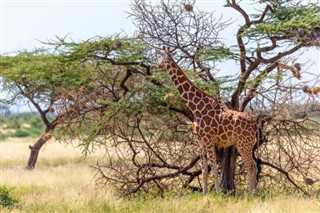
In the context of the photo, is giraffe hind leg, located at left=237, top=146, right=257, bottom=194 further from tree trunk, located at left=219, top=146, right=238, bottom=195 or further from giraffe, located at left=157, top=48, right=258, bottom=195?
tree trunk, located at left=219, top=146, right=238, bottom=195

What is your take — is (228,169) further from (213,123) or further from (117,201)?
(117,201)

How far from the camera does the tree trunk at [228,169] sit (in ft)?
38.4

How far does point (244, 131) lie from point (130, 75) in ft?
10.1

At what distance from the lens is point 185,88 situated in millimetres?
10844

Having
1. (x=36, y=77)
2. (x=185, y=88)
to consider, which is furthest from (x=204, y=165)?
(x=36, y=77)

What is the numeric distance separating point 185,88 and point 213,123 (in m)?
0.77

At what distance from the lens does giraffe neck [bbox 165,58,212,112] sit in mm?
10781

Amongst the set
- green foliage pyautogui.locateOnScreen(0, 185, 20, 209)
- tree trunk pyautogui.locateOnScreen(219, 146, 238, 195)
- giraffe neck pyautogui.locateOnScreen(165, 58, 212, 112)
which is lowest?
green foliage pyautogui.locateOnScreen(0, 185, 20, 209)

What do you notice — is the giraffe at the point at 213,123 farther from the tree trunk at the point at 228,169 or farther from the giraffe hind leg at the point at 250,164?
the tree trunk at the point at 228,169

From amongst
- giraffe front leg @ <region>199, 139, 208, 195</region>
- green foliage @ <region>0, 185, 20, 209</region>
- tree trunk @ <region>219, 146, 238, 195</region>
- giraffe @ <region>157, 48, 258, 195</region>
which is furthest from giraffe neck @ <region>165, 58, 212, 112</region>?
green foliage @ <region>0, 185, 20, 209</region>

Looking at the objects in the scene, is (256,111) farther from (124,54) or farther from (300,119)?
(124,54)

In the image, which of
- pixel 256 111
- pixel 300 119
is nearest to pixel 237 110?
pixel 256 111

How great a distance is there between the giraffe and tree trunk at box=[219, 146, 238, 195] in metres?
0.84

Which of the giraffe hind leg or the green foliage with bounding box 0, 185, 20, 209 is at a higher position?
the giraffe hind leg
